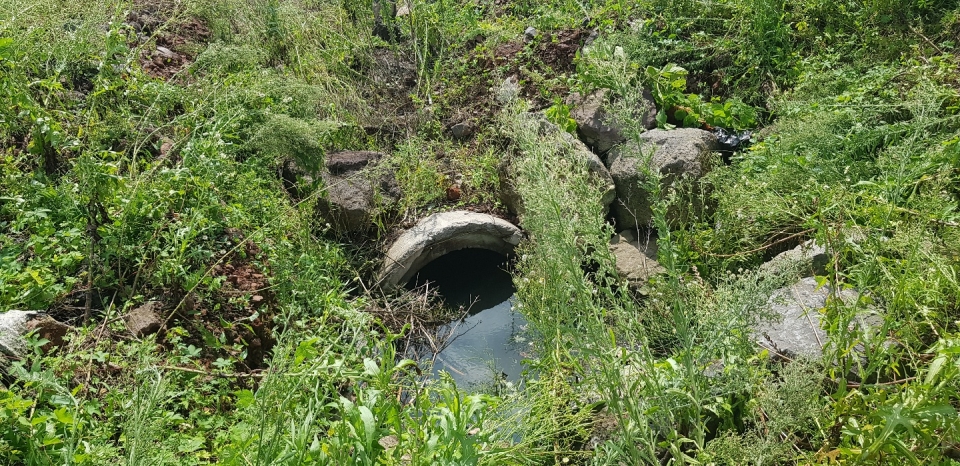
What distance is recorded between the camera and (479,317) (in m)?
4.64

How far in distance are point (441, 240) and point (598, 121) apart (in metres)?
1.48

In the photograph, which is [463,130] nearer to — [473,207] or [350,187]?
[473,207]

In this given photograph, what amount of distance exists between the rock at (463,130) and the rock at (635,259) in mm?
1763

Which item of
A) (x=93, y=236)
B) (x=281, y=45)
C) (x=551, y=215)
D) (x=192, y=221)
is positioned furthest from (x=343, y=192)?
(x=551, y=215)

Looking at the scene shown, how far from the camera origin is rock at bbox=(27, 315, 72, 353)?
268 centimetres

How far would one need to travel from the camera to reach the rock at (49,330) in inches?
105

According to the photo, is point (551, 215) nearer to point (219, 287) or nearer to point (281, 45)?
point (219, 287)

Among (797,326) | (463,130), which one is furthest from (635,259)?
(463,130)

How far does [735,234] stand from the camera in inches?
152

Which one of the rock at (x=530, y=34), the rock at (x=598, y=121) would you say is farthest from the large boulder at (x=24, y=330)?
the rock at (x=530, y=34)

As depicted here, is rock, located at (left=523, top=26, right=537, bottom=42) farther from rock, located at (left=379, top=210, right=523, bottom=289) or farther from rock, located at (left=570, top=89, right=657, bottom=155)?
rock, located at (left=379, top=210, right=523, bottom=289)

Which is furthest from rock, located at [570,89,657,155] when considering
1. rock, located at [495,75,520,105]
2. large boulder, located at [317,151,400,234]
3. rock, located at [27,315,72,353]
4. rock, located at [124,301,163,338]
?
rock, located at [27,315,72,353]

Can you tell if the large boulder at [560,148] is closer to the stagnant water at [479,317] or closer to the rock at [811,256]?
the stagnant water at [479,317]

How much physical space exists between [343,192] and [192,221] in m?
1.26
